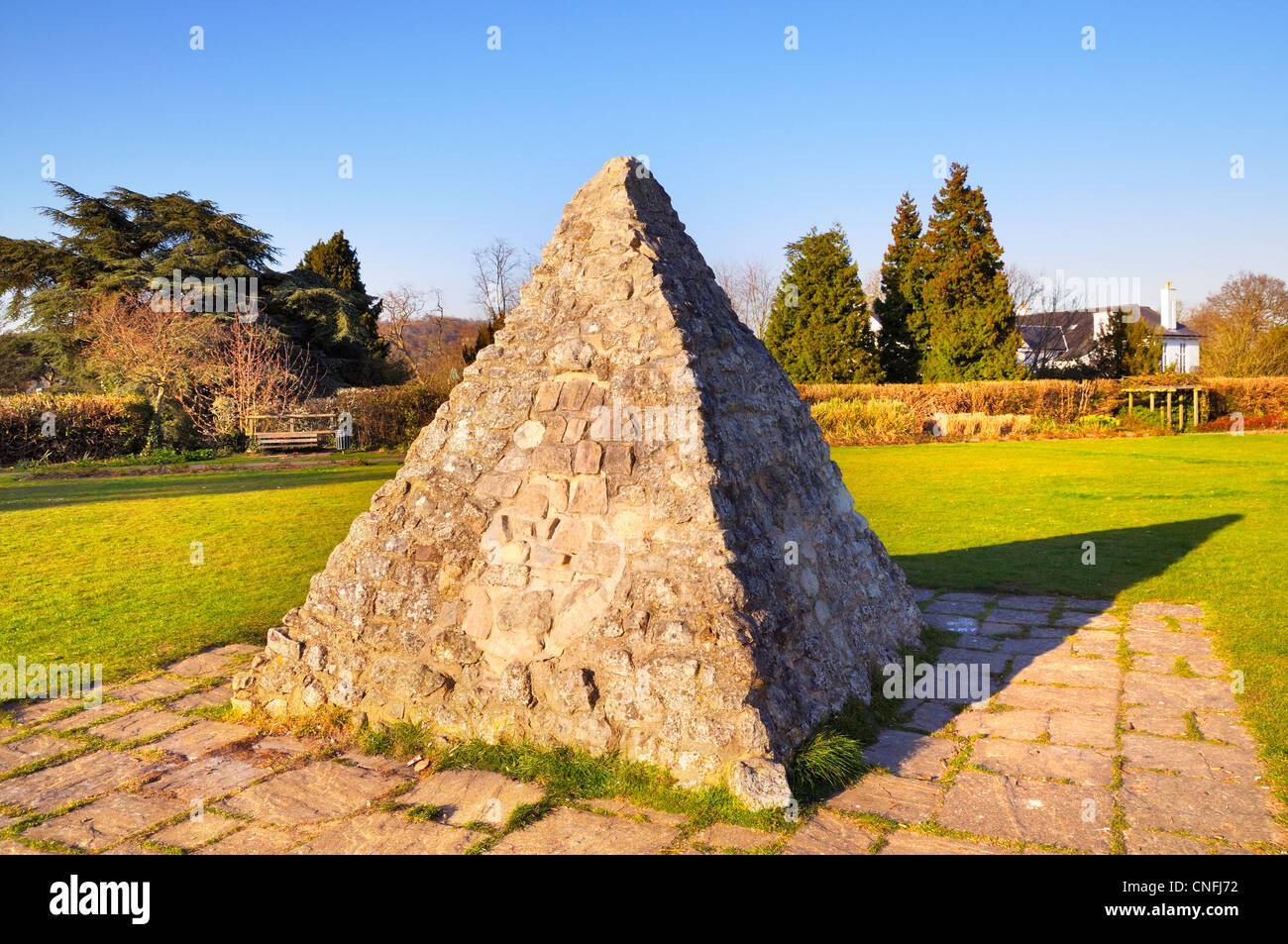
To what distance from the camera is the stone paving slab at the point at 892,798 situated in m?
3.68

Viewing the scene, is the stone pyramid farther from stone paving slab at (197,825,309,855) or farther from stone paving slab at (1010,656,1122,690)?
stone paving slab at (1010,656,1122,690)

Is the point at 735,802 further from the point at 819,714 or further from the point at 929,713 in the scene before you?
the point at 929,713

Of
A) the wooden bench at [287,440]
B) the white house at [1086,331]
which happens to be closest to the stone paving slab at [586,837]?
the wooden bench at [287,440]

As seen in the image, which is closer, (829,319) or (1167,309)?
(829,319)

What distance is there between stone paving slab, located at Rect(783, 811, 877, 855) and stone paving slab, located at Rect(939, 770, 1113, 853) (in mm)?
408

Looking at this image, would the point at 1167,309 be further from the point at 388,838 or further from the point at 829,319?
the point at 388,838

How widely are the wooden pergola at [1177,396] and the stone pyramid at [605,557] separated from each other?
27.1m

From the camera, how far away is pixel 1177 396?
91.3ft

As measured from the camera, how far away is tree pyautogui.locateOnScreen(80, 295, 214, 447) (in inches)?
925

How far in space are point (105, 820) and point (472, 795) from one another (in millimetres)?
1630

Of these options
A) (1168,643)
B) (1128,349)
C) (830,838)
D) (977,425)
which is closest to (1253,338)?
(1128,349)

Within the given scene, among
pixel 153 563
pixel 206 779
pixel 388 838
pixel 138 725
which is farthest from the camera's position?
pixel 153 563

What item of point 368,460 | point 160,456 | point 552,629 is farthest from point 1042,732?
point 160,456

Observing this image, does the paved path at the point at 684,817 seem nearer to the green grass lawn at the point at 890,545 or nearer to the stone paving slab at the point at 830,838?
the stone paving slab at the point at 830,838
